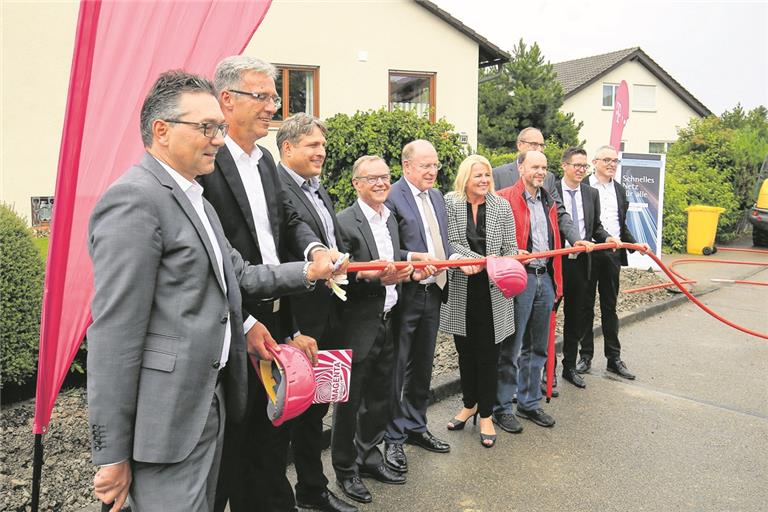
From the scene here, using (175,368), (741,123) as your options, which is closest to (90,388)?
(175,368)

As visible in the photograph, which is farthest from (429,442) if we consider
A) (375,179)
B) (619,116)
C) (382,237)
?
(619,116)

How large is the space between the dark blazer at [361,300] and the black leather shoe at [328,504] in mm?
801

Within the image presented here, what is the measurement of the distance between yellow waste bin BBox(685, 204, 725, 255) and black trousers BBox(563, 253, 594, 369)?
36.7ft

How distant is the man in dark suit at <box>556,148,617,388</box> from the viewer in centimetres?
607

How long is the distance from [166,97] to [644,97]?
36.9 metres

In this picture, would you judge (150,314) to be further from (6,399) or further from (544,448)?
(544,448)

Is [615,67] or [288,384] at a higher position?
[615,67]

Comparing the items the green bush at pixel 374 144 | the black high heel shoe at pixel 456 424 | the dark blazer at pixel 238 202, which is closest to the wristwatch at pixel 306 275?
the dark blazer at pixel 238 202

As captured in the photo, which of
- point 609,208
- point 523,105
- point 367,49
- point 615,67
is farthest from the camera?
point 615,67

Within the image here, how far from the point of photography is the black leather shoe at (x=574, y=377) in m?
6.18

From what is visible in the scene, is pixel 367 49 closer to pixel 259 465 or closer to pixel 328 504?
pixel 328 504

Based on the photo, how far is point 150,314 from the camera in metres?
2.09

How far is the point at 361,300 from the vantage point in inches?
154

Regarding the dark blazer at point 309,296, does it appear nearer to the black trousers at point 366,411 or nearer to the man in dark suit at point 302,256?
the man in dark suit at point 302,256
